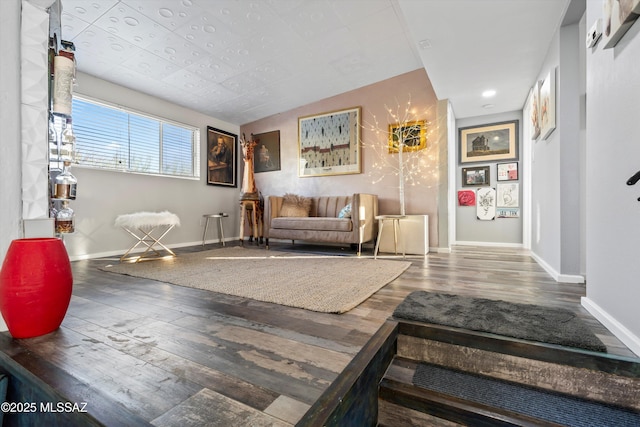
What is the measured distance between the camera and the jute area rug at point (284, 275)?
1.88 metres

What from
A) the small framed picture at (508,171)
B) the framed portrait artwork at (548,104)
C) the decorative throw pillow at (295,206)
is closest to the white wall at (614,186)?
the framed portrait artwork at (548,104)

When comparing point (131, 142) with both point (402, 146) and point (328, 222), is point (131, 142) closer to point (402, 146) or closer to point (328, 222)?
point (328, 222)

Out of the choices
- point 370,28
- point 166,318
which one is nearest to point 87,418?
point 166,318

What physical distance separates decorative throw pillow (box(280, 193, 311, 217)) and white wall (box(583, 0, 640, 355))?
12.3 ft

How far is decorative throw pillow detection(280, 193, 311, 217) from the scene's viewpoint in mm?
4766

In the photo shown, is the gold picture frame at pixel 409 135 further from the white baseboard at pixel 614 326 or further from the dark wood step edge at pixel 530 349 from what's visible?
the dark wood step edge at pixel 530 349

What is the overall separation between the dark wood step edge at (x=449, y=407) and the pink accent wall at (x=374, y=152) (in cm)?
333

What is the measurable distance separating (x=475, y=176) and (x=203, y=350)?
5287 mm

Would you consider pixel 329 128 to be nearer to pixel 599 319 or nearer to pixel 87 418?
pixel 599 319

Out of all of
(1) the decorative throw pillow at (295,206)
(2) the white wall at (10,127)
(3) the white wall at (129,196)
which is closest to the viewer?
(2) the white wall at (10,127)

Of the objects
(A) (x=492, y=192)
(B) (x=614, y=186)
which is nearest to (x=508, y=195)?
(A) (x=492, y=192)

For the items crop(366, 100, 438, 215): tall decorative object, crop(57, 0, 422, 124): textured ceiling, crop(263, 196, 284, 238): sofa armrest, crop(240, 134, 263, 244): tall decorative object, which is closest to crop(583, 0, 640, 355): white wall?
crop(57, 0, 422, 124): textured ceiling

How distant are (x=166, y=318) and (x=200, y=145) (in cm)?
439

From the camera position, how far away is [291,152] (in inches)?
214
